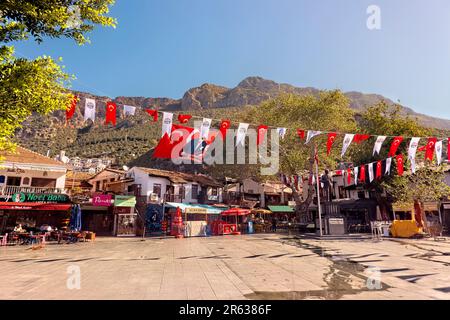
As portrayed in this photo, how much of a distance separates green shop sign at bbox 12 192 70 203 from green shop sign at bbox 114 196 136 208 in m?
4.63

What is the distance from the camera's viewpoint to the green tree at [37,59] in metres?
8.06

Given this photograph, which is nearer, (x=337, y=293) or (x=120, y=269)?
(x=337, y=293)

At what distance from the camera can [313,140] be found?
108 ft

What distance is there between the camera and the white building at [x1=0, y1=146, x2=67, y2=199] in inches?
1012

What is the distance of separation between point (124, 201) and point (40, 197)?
7.72 metres

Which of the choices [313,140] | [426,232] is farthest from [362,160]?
[426,232]

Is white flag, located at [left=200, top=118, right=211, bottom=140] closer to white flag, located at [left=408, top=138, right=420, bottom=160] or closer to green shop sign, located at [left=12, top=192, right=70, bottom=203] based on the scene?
white flag, located at [left=408, top=138, right=420, bottom=160]

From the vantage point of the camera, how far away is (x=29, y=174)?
27531 mm

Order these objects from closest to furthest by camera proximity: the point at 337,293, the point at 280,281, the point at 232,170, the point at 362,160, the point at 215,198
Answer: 1. the point at 337,293
2. the point at 280,281
3. the point at 362,160
4. the point at 215,198
5. the point at 232,170

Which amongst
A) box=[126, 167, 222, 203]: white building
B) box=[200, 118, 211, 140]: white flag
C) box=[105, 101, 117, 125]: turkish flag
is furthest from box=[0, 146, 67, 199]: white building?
box=[200, 118, 211, 140]: white flag

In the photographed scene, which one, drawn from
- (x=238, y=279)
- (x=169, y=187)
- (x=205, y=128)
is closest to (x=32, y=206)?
(x=169, y=187)

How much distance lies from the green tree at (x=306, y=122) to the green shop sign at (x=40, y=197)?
991 inches
